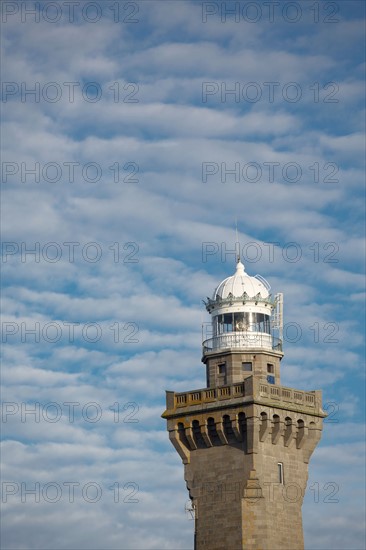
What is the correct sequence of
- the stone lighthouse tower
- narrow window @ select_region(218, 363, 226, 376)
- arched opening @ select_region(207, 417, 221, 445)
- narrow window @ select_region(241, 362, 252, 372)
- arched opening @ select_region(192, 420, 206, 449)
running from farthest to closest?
narrow window @ select_region(218, 363, 226, 376) → narrow window @ select_region(241, 362, 252, 372) → arched opening @ select_region(192, 420, 206, 449) → arched opening @ select_region(207, 417, 221, 445) → the stone lighthouse tower

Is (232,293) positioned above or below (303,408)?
above

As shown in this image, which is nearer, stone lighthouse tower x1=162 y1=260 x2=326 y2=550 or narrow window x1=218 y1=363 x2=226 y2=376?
stone lighthouse tower x1=162 y1=260 x2=326 y2=550

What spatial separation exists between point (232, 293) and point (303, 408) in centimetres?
1042

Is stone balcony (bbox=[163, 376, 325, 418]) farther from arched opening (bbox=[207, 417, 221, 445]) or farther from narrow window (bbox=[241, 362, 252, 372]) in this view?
narrow window (bbox=[241, 362, 252, 372])

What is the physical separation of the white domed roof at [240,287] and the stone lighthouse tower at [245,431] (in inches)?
3.1

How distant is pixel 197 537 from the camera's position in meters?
120

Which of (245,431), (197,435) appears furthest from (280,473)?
(197,435)

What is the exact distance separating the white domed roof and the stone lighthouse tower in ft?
0.26

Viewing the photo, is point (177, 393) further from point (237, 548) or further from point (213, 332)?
point (237, 548)

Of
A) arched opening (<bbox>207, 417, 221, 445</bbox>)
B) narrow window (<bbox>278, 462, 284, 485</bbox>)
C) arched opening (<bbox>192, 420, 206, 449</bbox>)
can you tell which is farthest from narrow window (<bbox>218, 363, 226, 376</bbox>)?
narrow window (<bbox>278, 462, 284, 485</bbox>)

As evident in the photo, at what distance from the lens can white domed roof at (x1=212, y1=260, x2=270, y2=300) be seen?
407 ft

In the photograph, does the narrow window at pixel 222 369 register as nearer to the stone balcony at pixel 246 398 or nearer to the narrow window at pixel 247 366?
the narrow window at pixel 247 366

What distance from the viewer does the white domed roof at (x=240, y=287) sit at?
124125 mm

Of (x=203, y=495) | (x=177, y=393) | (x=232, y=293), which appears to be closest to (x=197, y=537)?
(x=203, y=495)
